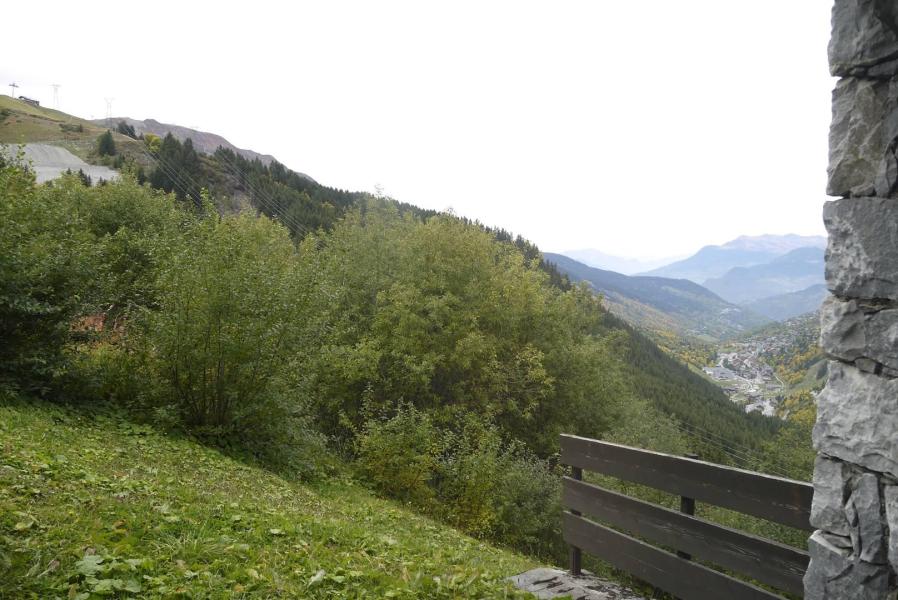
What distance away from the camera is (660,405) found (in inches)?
2483

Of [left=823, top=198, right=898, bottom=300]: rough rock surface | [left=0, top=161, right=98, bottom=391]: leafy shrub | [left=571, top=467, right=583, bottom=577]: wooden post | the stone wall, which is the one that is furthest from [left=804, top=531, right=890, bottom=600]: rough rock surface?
[left=0, top=161, right=98, bottom=391]: leafy shrub

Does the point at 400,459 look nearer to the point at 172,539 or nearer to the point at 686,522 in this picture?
the point at 172,539

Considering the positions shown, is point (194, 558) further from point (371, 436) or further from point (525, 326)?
point (525, 326)

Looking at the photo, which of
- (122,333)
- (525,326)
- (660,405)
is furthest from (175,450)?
(660,405)

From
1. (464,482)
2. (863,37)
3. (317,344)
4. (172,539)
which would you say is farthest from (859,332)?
(464,482)

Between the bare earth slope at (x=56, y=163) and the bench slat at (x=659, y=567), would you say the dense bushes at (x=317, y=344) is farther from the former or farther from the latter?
the bare earth slope at (x=56, y=163)

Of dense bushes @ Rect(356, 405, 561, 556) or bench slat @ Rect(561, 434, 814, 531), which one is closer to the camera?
bench slat @ Rect(561, 434, 814, 531)

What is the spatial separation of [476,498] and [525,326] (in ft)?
41.0

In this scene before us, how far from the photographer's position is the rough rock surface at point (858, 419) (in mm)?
2252

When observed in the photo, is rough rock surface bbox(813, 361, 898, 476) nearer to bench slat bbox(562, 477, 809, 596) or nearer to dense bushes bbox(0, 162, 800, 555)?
bench slat bbox(562, 477, 809, 596)

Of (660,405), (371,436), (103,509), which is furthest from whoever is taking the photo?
(660,405)

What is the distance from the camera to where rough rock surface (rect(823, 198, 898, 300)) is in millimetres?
2293

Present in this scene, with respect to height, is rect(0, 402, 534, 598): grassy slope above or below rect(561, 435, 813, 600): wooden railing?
below

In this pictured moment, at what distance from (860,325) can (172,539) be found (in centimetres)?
466
